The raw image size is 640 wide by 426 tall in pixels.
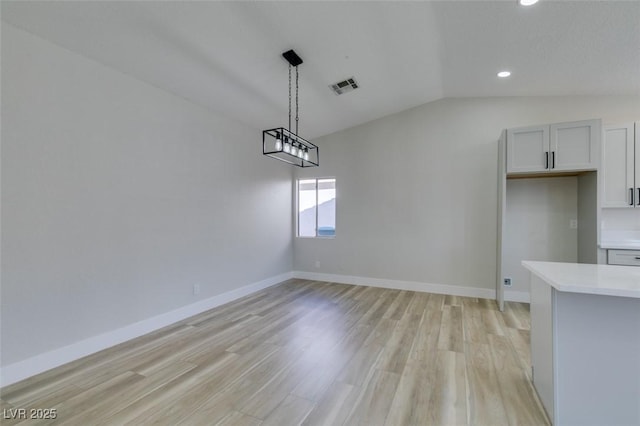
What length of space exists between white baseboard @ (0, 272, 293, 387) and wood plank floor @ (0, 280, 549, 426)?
78 mm

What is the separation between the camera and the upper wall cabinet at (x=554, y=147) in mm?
3361

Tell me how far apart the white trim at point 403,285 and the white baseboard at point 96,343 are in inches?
76.0

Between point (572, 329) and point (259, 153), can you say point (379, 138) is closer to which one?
point (259, 153)

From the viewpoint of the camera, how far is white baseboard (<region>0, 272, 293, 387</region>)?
7.14 ft

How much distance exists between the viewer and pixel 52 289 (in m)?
2.39

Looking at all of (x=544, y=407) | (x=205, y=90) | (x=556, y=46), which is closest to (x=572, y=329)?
(x=544, y=407)

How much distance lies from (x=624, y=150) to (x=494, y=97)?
1734mm

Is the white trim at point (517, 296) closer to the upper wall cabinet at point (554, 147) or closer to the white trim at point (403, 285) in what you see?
the white trim at point (403, 285)

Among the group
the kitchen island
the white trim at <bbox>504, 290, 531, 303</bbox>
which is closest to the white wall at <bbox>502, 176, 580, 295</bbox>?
the white trim at <bbox>504, 290, 531, 303</bbox>

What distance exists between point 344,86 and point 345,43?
0.88 metres

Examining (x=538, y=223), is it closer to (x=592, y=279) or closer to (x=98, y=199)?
(x=592, y=279)

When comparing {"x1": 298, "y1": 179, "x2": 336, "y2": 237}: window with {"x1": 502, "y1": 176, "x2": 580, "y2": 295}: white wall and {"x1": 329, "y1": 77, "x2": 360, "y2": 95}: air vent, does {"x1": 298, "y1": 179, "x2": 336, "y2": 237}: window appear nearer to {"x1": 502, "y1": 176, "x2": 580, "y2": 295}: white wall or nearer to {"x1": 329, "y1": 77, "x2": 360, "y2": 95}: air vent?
{"x1": 329, "y1": 77, "x2": 360, "y2": 95}: air vent

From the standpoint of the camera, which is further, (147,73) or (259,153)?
(259,153)

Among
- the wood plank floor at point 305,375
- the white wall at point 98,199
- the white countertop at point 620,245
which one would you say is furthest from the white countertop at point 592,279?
the white wall at point 98,199
